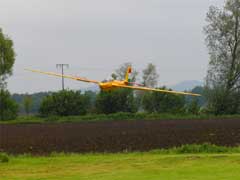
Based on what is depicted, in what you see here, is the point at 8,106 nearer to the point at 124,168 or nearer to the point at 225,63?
the point at 225,63

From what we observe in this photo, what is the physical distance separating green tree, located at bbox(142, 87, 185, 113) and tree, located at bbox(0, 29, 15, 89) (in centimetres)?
1822

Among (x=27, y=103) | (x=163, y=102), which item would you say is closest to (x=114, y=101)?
(x=163, y=102)

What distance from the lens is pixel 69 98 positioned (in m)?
65.1

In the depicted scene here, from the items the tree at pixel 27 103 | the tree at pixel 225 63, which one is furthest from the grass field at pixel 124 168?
the tree at pixel 27 103

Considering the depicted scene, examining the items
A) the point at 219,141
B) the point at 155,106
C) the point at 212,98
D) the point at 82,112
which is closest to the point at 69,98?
the point at 82,112

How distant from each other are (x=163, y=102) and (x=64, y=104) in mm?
12067

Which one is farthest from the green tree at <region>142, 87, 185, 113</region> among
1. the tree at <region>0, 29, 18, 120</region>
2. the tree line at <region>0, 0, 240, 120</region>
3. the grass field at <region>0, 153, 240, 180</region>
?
the grass field at <region>0, 153, 240, 180</region>

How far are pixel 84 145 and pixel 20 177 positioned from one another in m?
11.4

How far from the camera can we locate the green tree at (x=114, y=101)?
65.2 m

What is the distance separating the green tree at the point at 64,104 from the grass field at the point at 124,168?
4716 cm

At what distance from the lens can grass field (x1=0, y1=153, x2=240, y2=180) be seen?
12.0m

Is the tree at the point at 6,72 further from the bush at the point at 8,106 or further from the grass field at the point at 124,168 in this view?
the grass field at the point at 124,168

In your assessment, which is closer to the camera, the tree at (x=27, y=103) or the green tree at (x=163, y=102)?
the green tree at (x=163, y=102)

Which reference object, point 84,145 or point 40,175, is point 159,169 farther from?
point 84,145
